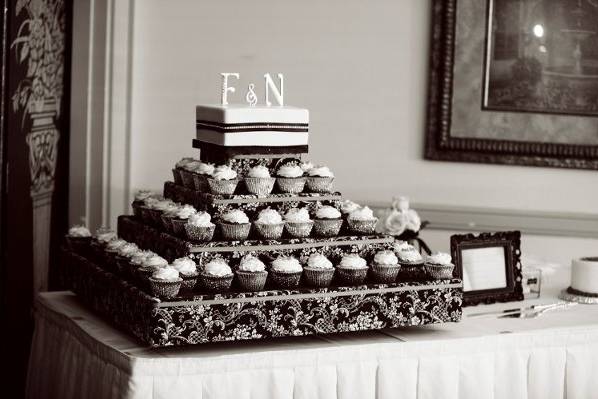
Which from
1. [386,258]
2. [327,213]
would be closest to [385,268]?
[386,258]

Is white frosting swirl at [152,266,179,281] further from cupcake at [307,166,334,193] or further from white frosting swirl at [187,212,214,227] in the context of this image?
cupcake at [307,166,334,193]

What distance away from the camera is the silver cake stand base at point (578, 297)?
3788 millimetres

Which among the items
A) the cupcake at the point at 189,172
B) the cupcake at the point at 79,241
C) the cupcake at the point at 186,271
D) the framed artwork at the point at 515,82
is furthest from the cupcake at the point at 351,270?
the framed artwork at the point at 515,82

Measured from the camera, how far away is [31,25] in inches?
173

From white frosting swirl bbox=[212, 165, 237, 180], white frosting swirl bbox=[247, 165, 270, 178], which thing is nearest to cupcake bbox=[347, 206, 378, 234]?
white frosting swirl bbox=[247, 165, 270, 178]

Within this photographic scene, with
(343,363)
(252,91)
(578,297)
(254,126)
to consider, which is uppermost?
(252,91)

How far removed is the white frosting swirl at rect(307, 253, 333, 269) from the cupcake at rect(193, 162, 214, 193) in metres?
0.41

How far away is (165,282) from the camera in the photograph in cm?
286

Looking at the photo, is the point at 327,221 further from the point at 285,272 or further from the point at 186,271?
the point at 186,271

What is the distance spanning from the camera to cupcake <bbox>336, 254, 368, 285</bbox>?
3.13 meters

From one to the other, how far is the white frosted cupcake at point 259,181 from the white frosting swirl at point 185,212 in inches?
7.7

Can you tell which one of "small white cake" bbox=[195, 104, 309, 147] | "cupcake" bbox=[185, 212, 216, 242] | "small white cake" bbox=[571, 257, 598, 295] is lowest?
"small white cake" bbox=[571, 257, 598, 295]

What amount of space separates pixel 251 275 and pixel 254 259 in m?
0.05

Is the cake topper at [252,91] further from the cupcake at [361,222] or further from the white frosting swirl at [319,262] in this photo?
the white frosting swirl at [319,262]
